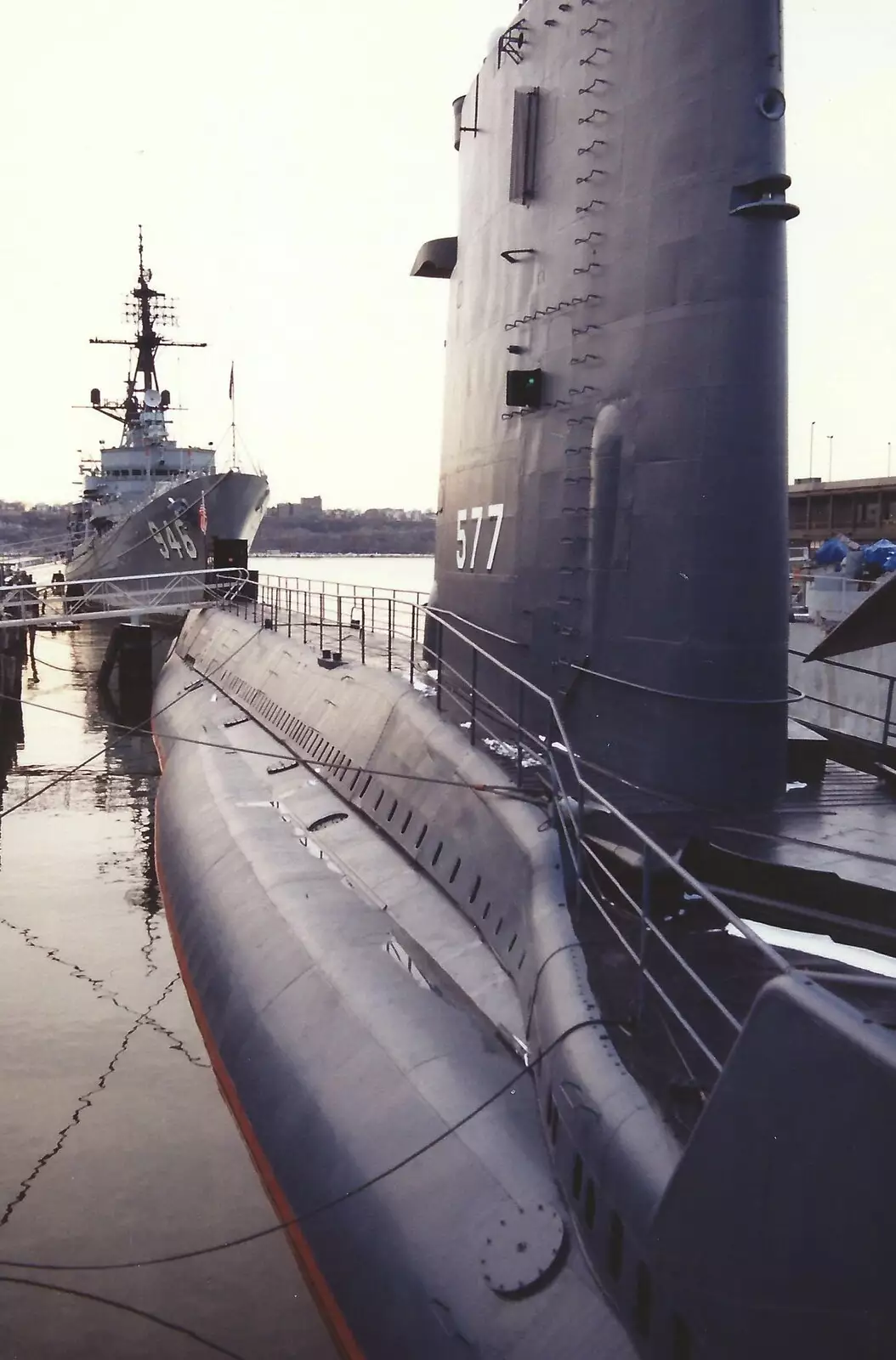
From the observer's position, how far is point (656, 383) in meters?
6.18

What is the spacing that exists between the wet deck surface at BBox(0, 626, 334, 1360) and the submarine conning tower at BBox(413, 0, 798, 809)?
3.61 metres

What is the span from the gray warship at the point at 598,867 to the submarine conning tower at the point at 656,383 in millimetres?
22

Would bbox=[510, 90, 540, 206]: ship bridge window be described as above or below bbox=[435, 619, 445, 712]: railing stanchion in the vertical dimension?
above

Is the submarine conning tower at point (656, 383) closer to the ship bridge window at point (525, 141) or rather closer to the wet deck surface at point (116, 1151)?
the ship bridge window at point (525, 141)

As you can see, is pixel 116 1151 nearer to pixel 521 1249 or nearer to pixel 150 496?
pixel 521 1249

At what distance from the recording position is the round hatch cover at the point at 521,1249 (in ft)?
13.0

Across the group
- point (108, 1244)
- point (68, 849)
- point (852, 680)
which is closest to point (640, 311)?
point (108, 1244)

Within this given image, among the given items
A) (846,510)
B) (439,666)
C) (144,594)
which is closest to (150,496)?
(144,594)

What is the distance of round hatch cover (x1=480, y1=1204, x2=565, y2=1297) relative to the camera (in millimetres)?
3961

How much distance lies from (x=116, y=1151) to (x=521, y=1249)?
14.1 ft

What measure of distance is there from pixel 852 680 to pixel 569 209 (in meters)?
12.9

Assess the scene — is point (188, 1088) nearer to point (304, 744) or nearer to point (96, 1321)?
point (96, 1321)

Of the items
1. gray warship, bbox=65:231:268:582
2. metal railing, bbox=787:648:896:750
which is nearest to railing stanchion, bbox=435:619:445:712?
metal railing, bbox=787:648:896:750

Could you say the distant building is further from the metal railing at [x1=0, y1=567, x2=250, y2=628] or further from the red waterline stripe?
the red waterline stripe
